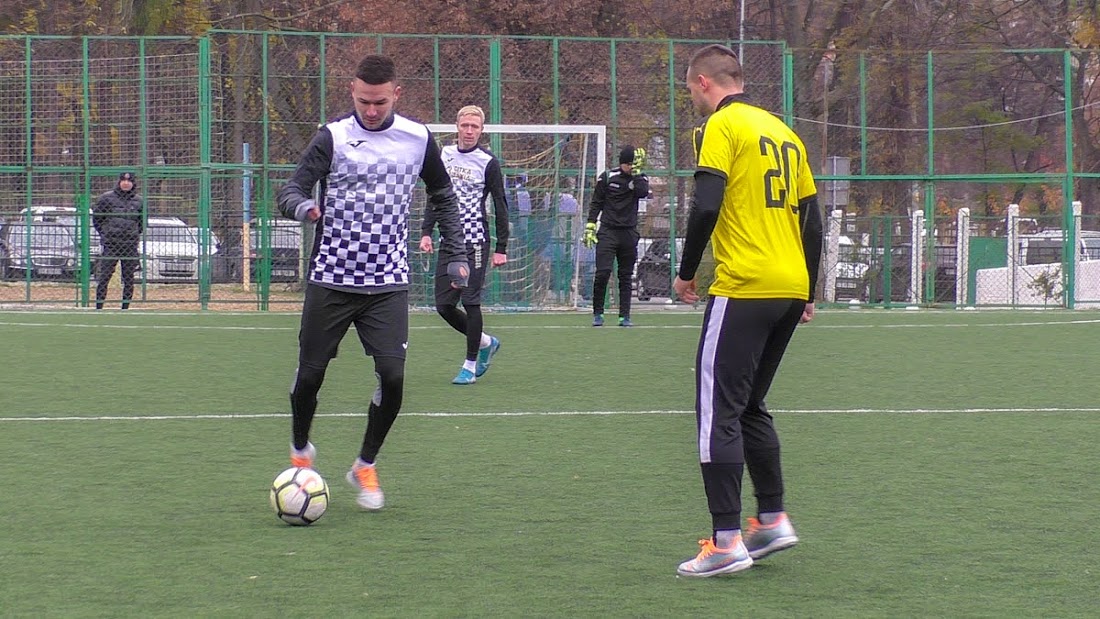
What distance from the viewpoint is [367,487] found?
6668 mm

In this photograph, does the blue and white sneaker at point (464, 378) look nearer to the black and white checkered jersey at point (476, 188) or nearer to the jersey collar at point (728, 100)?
the black and white checkered jersey at point (476, 188)

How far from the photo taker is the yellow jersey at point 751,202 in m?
5.27

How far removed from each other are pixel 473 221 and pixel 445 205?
4.53 meters

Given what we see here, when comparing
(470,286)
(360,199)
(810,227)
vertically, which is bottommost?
(470,286)

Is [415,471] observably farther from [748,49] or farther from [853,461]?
[748,49]

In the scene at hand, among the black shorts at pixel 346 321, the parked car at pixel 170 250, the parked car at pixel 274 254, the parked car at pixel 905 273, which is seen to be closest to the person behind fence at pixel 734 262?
the black shorts at pixel 346 321

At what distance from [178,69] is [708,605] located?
18.5 metres

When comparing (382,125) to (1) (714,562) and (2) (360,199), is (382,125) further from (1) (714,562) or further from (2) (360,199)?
(1) (714,562)

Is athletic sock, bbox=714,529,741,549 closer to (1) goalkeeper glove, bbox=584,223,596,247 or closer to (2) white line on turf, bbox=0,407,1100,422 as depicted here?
(2) white line on turf, bbox=0,407,1100,422

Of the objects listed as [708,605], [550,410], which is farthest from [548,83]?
[708,605]

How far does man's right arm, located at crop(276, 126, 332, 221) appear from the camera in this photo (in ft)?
20.8

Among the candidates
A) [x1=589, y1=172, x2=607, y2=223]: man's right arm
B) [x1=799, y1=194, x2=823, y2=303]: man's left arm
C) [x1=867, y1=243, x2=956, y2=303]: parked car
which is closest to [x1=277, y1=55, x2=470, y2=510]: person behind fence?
[x1=799, y1=194, x2=823, y2=303]: man's left arm

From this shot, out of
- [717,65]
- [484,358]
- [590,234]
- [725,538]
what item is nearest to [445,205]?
[717,65]

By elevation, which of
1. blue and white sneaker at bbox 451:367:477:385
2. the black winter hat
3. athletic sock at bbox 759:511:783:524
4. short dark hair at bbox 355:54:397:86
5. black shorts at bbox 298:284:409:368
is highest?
the black winter hat
